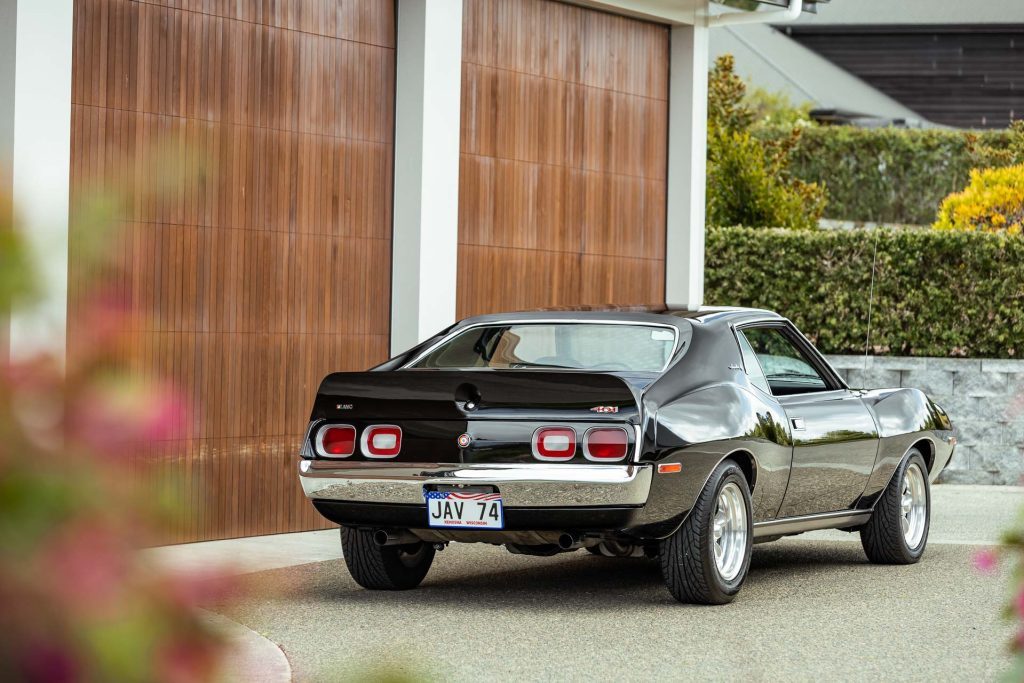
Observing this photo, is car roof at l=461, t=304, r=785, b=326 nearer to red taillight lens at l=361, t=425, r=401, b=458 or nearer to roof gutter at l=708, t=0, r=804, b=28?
red taillight lens at l=361, t=425, r=401, b=458

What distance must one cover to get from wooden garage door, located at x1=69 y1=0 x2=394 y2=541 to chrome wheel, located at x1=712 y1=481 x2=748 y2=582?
311 cm

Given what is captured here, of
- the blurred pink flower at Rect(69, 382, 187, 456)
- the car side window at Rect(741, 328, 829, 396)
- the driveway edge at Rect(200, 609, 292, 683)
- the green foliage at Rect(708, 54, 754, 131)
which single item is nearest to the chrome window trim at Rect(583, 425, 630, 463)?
the driveway edge at Rect(200, 609, 292, 683)

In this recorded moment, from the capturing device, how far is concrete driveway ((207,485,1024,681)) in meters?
6.16

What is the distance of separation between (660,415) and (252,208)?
3.97m

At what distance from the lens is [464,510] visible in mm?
7152

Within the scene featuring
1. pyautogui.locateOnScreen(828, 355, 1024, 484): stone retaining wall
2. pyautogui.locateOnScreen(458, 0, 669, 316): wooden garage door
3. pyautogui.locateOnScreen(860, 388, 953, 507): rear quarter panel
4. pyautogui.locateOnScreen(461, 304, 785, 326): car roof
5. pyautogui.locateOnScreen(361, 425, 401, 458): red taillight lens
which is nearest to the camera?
pyautogui.locateOnScreen(361, 425, 401, 458): red taillight lens

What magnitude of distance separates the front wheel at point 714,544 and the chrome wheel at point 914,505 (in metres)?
2.03

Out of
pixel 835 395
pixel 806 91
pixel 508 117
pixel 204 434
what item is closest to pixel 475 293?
pixel 508 117

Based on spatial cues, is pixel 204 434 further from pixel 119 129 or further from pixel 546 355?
pixel 546 355

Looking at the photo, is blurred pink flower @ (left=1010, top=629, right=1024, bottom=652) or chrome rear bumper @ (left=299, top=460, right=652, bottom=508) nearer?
blurred pink flower @ (left=1010, top=629, right=1024, bottom=652)

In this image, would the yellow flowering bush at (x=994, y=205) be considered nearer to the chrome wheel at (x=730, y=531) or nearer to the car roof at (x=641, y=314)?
the car roof at (x=641, y=314)

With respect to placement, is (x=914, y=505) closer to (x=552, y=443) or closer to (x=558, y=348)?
(x=558, y=348)

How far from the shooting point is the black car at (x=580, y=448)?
700cm

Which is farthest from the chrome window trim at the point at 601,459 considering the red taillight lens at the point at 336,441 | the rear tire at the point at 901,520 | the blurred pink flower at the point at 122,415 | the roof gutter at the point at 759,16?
the roof gutter at the point at 759,16
